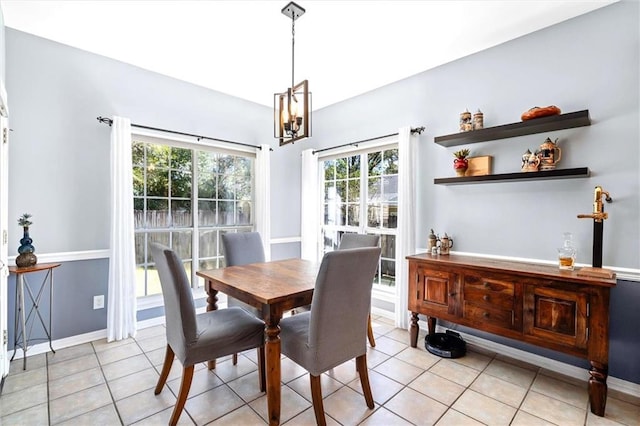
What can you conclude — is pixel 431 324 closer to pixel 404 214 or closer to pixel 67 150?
pixel 404 214

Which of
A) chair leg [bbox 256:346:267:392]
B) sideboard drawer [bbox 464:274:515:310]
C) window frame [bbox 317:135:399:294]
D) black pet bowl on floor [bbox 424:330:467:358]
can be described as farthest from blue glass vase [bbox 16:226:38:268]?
sideboard drawer [bbox 464:274:515:310]

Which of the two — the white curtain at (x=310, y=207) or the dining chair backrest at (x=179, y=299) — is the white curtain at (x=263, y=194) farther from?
the dining chair backrest at (x=179, y=299)

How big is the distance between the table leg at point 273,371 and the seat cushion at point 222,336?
0.26m

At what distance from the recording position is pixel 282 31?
2484 millimetres

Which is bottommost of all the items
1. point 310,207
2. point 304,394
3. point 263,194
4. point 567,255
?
point 304,394

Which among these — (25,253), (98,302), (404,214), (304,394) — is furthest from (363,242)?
(25,253)

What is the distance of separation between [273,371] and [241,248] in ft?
4.71

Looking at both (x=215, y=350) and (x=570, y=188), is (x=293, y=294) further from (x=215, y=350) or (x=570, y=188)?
(x=570, y=188)

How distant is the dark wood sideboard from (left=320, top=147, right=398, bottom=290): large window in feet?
2.97

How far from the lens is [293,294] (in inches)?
72.0

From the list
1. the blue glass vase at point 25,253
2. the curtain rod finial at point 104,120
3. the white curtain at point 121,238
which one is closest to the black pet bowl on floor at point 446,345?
the white curtain at point 121,238

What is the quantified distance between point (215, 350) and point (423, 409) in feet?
4.44

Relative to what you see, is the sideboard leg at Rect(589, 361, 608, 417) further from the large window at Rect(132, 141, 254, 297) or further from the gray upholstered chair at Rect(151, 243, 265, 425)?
the large window at Rect(132, 141, 254, 297)

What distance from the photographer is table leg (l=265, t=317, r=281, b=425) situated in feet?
5.56
